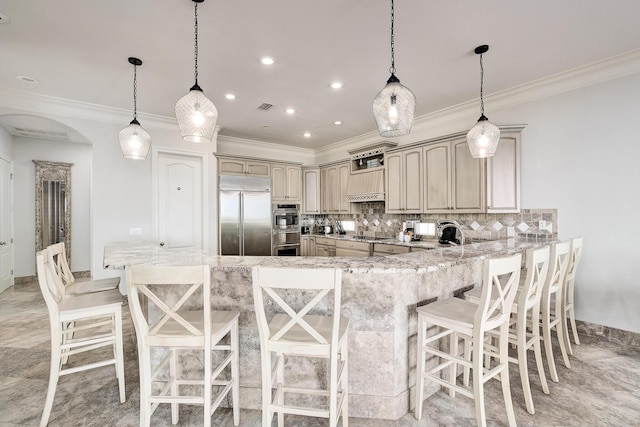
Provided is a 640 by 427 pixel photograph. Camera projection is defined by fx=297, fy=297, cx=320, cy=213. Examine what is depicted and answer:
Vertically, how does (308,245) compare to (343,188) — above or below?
below

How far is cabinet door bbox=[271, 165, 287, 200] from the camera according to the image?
5809 mm

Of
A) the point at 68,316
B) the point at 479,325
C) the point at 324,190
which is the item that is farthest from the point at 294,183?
the point at 479,325

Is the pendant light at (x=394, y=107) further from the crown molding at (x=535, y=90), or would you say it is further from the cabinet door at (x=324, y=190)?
the cabinet door at (x=324, y=190)

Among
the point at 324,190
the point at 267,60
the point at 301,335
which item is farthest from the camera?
the point at 324,190

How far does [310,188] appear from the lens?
643 cm

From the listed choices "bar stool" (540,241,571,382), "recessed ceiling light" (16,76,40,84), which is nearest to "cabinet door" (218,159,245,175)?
"recessed ceiling light" (16,76,40,84)

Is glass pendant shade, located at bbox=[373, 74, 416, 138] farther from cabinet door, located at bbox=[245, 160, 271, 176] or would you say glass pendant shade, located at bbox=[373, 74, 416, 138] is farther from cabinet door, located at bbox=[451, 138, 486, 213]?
cabinet door, located at bbox=[245, 160, 271, 176]

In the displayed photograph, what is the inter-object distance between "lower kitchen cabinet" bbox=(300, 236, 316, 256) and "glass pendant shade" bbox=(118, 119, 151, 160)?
3620 millimetres

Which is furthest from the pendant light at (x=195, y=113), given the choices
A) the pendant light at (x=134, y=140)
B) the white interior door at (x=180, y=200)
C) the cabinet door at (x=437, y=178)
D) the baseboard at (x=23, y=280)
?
the baseboard at (x=23, y=280)

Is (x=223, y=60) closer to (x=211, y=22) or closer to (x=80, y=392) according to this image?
(x=211, y=22)

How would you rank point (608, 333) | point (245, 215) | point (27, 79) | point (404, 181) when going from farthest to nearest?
point (245, 215) < point (404, 181) < point (27, 79) < point (608, 333)

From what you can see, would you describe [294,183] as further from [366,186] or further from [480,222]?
[480,222]

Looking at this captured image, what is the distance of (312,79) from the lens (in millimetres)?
3369

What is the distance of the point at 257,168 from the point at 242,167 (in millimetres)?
301
